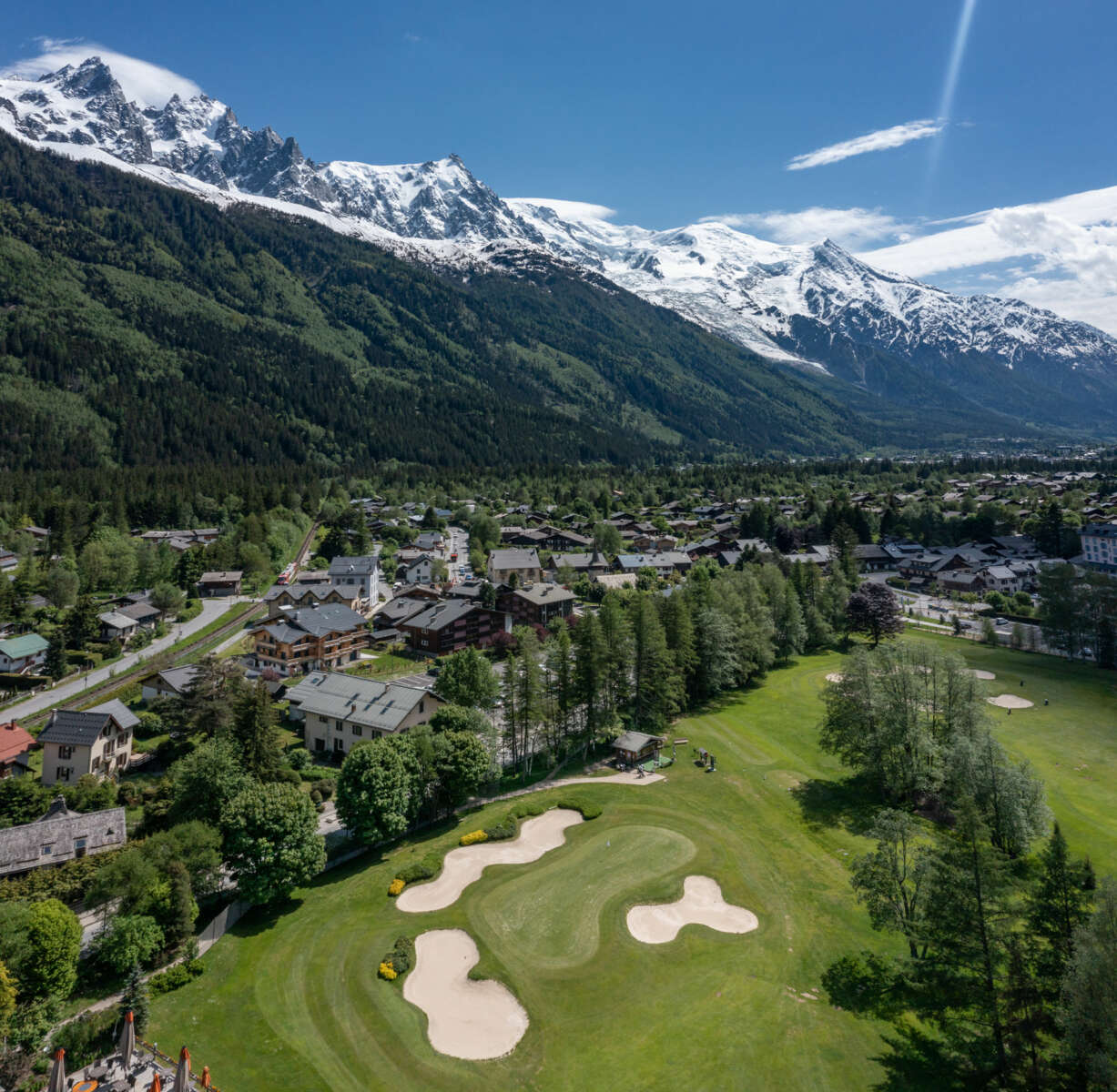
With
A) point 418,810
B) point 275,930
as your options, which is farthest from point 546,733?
point 275,930

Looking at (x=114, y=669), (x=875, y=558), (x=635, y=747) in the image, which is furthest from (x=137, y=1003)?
(x=875, y=558)

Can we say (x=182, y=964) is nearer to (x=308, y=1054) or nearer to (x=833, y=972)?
(x=308, y=1054)

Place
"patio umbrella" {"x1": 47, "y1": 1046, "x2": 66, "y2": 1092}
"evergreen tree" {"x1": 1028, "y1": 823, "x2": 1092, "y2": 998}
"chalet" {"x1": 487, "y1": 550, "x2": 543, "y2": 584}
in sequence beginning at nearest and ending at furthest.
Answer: "patio umbrella" {"x1": 47, "y1": 1046, "x2": 66, "y2": 1092} < "evergreen tree" {"x1": 1028, "y1": 823, "x2": 1092, "y2": 998} < "chalet" {"x1": 487, "y1": 550, "x2": 543, "y2": 584}

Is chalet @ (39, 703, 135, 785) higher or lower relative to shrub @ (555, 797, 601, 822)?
higher

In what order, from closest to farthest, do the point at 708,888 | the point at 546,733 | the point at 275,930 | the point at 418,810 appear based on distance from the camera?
the point at 275,930
the point at 708,888
the point at 418,810
the point at 546,733

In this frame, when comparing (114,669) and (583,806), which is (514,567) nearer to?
(114,669)

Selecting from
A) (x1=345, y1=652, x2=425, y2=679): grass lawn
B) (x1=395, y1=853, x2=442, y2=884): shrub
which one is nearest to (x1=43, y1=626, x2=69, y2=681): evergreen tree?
(x1=345, y1=652, x2=425, y2=679): grass lawn

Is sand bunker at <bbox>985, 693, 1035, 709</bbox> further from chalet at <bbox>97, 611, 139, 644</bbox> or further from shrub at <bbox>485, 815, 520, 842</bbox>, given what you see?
chalet at <bbox>97, 611, 139, 644</bbox>
